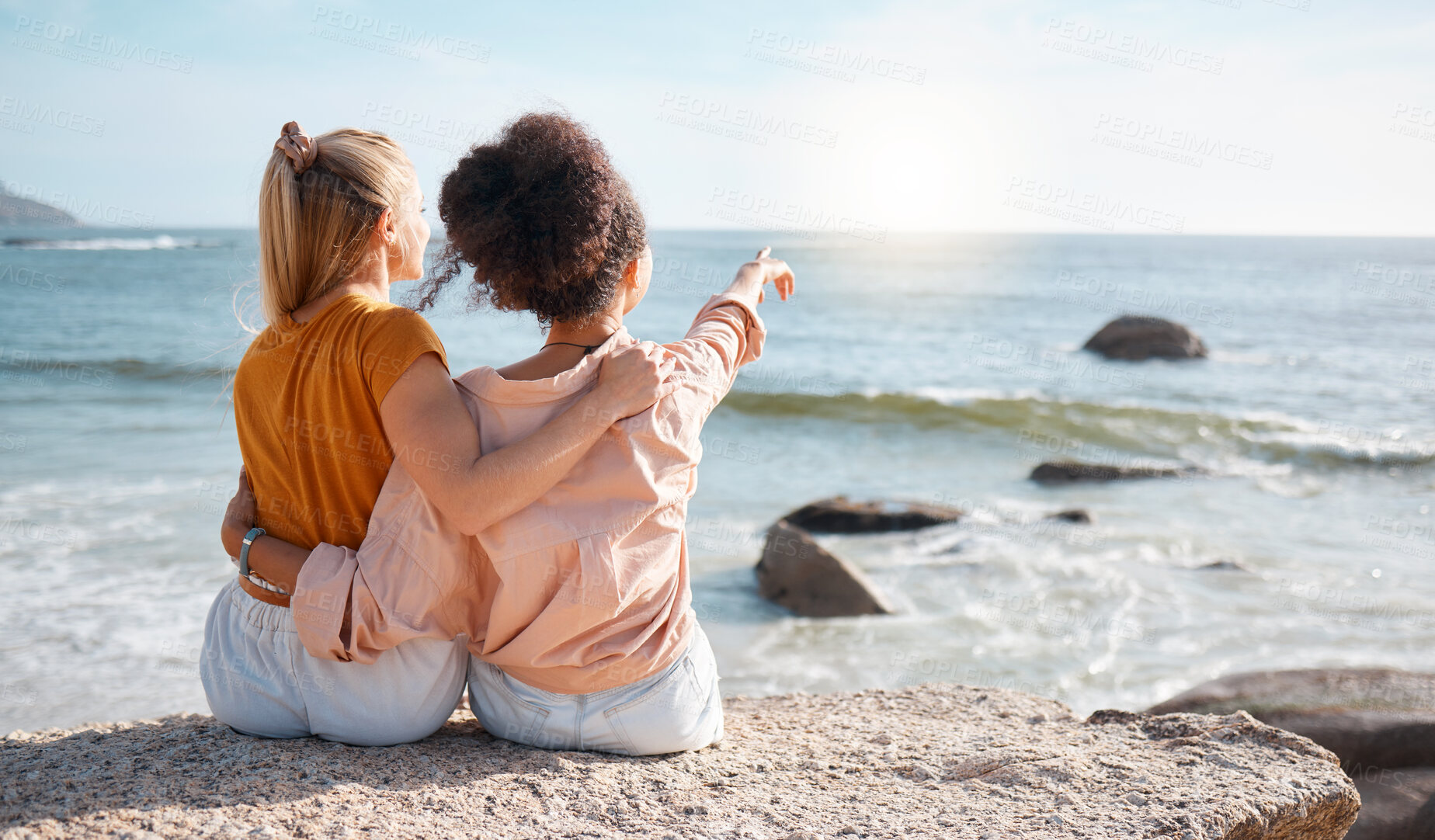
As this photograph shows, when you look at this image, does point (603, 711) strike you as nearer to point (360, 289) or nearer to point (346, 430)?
point (346, 430)

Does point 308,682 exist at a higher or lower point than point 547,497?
lower

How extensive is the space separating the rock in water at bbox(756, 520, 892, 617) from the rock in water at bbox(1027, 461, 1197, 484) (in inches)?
179

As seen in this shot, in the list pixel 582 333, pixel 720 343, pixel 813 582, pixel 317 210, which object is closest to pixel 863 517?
pixel 813 582

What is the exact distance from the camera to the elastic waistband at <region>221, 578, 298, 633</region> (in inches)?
86.8

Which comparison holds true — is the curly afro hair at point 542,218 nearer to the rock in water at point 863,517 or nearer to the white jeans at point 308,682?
the white jeans at point 308,682

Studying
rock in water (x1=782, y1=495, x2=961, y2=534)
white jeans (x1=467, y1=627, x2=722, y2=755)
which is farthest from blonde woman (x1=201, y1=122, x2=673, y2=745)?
rock in water (x1=782, y1=495, x2=961, y2=534)

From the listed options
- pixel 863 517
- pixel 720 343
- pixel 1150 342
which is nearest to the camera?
pixel 720 343

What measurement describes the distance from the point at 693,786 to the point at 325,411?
4.10ft

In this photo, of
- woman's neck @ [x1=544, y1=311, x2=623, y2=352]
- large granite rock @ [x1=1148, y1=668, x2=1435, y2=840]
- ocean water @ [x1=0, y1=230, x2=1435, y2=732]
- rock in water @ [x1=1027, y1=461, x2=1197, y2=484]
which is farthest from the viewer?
rock in water @ [x1=1027, y1=461, x2=1197, y2=484]

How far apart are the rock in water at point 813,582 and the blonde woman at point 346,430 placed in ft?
12.3

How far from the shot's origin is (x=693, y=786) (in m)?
2.26

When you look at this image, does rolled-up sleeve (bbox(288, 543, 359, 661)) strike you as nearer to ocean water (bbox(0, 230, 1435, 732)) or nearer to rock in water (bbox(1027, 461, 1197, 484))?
ocean water (bbox(0, 230, 1435, 732))

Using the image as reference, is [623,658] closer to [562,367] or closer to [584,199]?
[562,367]

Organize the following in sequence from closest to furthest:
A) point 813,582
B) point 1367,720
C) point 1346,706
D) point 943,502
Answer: point 1367,720 → point 1346,706 → point 813,582 → point 943,502
